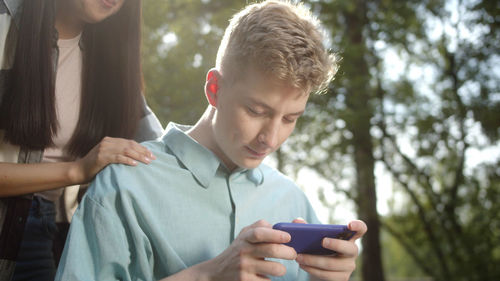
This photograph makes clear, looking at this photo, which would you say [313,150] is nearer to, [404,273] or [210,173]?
[210,173]

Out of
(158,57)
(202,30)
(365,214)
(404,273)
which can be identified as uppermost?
(202,30)

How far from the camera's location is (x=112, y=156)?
5.57 ft

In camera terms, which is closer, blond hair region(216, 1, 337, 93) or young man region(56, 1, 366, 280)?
young man region(56, 1, 366, 280)

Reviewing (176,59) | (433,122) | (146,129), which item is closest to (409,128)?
(433,122)

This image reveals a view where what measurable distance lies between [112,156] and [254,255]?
0.60 m

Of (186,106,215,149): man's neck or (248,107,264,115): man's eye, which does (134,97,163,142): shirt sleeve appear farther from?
(248,107,264,115): man's eye

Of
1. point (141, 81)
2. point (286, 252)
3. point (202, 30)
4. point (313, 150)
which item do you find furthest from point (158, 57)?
point (286, 252)

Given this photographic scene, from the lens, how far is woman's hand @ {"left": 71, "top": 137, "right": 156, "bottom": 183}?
170cm

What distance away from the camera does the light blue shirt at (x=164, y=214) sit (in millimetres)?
1535

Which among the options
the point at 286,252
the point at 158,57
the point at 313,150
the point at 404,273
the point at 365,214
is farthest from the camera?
the point at 404,273

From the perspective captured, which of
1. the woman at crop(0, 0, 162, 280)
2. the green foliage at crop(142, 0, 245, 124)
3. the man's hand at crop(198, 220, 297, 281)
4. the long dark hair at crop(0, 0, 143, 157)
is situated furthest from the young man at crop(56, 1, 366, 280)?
the green foliage at crop(142, 0, 245, 124)

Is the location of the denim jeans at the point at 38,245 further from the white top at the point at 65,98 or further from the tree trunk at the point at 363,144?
the tree trunk at the point at 363,144

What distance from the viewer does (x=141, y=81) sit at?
2.24 metres

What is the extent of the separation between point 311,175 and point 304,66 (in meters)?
6.94
